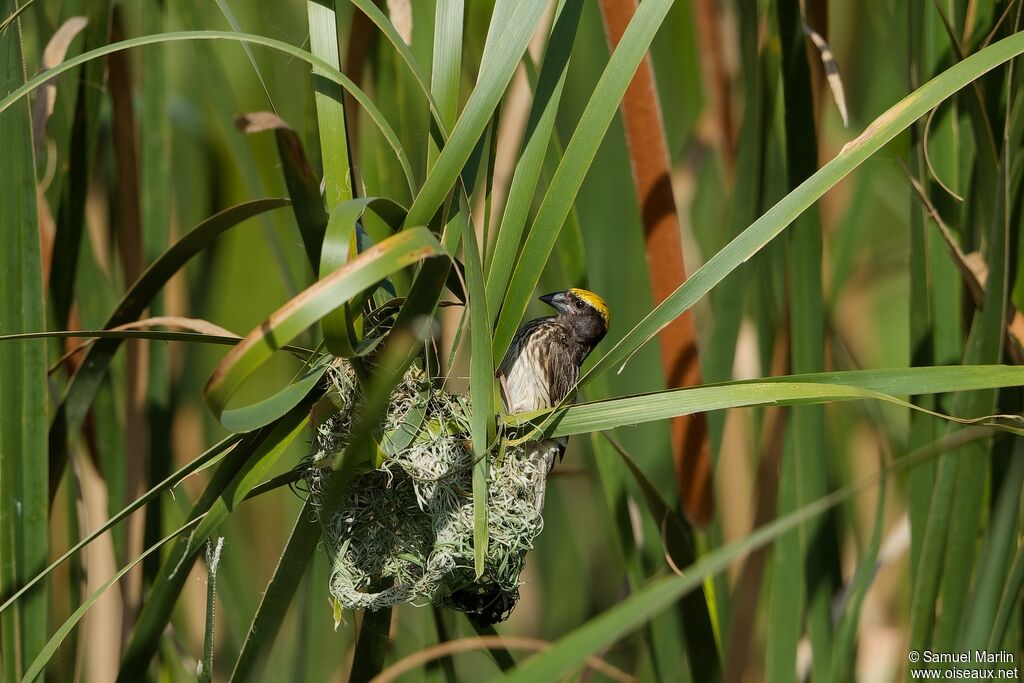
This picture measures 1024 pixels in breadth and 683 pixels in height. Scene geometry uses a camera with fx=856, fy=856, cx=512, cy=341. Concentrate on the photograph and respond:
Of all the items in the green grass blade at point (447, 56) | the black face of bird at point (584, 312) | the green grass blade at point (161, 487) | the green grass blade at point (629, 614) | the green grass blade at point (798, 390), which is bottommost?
the green grass blade at point (629, 614)

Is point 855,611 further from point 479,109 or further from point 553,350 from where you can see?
point 479,109

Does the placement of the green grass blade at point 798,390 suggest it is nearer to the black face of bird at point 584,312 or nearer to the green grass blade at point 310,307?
the green grass blade at point 310,307

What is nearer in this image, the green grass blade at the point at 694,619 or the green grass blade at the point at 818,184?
the green grass blade at the point at 818,184

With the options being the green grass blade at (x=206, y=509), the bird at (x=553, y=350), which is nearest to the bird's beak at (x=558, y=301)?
the bird at (x=553, y=350)

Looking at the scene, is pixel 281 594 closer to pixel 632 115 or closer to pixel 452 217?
pixel 452 217

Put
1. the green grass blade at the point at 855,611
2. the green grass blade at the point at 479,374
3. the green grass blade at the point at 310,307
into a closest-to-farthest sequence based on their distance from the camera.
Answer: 1. the green grass blade at the point at 310,307
2. the green grass blade at the point at 479,374
3. the green grass blade at the point at 855,611

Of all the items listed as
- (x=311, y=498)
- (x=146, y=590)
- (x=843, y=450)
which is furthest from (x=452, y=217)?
(x=843, y=450)

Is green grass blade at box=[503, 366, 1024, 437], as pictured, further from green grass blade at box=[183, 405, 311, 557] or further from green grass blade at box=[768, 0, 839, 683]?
green grass blade at box=[768, 0, 839, 683]
